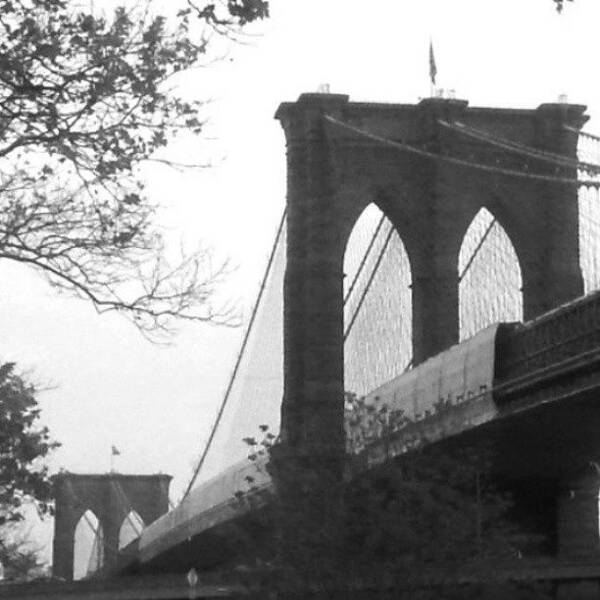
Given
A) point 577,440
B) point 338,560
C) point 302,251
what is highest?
point 302,251

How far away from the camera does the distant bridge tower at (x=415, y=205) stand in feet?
202

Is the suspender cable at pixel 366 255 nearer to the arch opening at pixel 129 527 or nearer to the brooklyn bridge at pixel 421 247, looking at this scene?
the brooklyn bridge at pixel 421 247

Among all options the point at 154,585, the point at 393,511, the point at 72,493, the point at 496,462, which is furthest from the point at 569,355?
the point at 72,493

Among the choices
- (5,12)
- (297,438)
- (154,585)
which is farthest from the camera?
(154,585)

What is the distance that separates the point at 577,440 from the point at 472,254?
20.1 metres

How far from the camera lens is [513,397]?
4178cm

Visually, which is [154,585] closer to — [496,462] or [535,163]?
[535,163]

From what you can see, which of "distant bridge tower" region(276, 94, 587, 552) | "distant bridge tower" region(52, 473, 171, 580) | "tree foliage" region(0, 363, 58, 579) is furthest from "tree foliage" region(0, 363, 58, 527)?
"distant bridge tower" region(52, 473, 171, 580)

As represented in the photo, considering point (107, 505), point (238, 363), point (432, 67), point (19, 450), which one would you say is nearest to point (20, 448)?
point (19, 450)

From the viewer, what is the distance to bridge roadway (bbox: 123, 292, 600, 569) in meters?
38.7

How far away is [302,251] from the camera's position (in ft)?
210

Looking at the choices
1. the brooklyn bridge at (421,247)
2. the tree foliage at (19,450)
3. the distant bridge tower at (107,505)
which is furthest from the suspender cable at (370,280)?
the distant bridge tower at (107,505)

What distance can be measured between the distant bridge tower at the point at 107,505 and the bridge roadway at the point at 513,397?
98016 mm

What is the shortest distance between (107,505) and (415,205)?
106m
